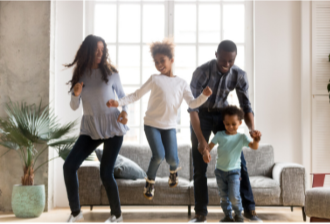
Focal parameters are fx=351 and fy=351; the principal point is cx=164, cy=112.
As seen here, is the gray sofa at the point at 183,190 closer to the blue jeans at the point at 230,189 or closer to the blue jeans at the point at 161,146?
the blue jeans at the point at 230,189

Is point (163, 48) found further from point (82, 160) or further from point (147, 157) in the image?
point (147, 157)

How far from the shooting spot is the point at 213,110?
2.73m

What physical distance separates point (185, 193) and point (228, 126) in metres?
1.32

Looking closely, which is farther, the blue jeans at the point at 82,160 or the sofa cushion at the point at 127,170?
the sofa cushion at the point at 127,170

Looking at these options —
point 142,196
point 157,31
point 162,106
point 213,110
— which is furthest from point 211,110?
point 157,31

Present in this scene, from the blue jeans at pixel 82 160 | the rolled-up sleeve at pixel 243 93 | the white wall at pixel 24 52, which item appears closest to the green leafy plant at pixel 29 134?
the white wall at pixel 24 52

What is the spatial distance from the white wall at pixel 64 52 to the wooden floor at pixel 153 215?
1.33 ft

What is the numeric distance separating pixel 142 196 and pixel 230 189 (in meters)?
1.33

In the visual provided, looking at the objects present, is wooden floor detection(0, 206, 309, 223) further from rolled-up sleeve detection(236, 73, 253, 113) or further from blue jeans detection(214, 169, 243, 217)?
rolled-up sleeve detection(236, 73, 253, 113)

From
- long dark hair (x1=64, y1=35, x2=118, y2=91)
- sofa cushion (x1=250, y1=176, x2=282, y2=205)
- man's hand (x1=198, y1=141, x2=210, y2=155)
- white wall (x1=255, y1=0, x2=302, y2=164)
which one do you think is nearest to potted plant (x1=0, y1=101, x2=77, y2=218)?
long dark hair (x1=64, y1=35, x2=118, y2=91)

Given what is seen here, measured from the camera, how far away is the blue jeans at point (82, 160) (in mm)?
2658

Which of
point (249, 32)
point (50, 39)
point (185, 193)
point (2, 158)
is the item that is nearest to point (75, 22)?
point (50, 39)

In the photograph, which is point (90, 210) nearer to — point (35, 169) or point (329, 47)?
point (35, 169)

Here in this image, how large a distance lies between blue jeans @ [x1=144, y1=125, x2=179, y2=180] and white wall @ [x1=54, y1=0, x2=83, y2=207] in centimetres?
212
